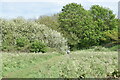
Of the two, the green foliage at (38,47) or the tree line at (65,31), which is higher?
the tree line at (65,31)

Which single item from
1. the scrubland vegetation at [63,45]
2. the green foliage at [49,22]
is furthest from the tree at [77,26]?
the green foliage at [49,22]

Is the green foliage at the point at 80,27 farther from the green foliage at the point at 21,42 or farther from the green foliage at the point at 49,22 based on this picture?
the green foliage at the point at 21,42

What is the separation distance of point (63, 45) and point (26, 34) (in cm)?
240

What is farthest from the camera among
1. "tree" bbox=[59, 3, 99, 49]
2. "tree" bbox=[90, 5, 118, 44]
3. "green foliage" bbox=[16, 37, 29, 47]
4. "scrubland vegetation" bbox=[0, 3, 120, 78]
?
"tree" bbox=[90, 5, 118, 44]

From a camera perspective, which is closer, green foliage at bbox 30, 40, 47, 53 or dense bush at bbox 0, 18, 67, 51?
green foliage at bbox 30, 40, 47, 53

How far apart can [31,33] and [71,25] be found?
569cm

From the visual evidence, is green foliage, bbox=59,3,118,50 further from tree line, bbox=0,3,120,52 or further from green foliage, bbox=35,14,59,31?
green foliage, bbox=35,14,59,31

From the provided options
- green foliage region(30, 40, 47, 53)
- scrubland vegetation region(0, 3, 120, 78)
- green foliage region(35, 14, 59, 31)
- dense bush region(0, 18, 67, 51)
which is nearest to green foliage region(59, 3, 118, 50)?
scrubland vegetation region(0, 3, 120, 78)

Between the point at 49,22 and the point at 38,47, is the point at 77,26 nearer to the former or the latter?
the point at 49,22

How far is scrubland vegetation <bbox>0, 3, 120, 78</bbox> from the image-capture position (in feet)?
15.5

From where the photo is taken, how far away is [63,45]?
13.3m

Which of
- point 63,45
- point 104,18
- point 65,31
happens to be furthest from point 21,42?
point 104,18

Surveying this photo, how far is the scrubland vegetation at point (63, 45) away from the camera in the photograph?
4.71 meters

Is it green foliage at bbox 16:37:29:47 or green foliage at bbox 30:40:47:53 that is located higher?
green foliage at bbox 16:37:29:47
